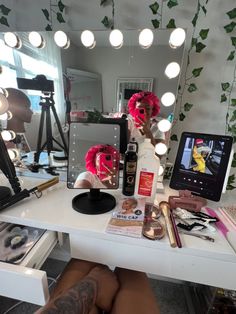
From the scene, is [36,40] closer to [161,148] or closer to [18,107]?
[18,107]

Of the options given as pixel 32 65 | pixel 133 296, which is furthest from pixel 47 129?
pixel 133 296

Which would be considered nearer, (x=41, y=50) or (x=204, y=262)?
(x=204, y=262)

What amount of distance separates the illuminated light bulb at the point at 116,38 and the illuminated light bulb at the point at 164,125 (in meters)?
0.42

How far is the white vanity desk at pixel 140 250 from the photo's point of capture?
550 millimetres

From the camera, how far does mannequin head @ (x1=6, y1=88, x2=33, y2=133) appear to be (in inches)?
39.1

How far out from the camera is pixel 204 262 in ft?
1.82

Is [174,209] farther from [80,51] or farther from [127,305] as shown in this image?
[80,51]

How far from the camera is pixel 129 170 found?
0.74 m

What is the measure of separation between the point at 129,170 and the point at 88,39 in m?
0.68

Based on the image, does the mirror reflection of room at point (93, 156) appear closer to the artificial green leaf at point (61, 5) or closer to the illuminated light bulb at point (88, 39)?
the illuminated light bulb at point (88, 39)

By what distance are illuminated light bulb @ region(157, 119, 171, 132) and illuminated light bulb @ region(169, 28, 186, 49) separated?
34cm

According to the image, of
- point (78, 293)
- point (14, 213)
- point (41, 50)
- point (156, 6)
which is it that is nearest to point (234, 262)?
point (78, 293)

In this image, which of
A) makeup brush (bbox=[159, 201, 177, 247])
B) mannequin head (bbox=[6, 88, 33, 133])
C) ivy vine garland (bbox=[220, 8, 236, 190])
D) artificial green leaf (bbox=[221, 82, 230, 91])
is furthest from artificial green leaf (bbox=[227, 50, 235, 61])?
mannequin head (bbox=[6, 88, 33, 133])

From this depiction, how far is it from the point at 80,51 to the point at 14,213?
0.82 m
